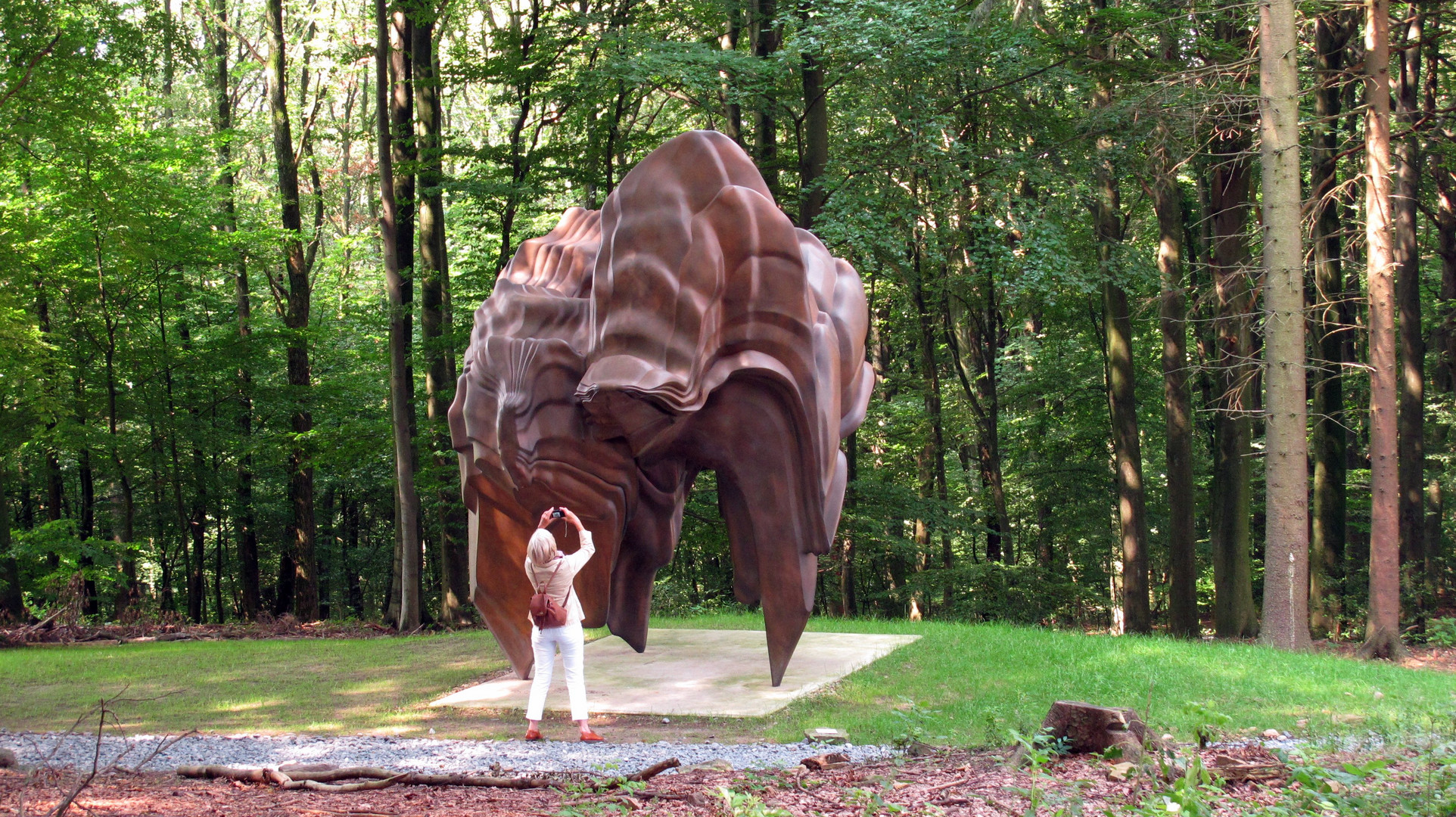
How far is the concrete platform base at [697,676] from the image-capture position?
823 centimetres

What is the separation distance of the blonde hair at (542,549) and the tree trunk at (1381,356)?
999 cm

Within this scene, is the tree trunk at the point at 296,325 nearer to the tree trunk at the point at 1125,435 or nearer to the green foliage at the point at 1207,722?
the tree trunk at the point at 1125,435

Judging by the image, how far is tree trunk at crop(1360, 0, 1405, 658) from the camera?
12359 mm

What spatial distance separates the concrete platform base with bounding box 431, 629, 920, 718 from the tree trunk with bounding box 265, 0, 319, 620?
954 centimetres

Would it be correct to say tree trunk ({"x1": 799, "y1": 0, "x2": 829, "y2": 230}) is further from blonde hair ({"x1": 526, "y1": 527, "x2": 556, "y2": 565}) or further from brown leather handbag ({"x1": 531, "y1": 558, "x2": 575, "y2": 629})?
brown leather handbag ({"x1": 531, "y1": 558, "x2": 575, "y2": 629})

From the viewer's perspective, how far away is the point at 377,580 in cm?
2697

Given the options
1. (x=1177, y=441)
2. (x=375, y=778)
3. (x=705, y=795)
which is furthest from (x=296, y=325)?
(x=705, y=795)

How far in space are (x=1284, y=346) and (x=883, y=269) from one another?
7.02 meters

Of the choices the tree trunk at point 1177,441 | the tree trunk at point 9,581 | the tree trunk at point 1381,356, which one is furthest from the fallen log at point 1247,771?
the tree trunk at point 9,581

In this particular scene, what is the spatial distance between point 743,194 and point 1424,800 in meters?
5.51

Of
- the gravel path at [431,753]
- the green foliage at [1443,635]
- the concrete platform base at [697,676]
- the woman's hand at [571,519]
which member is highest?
the woman's hand at [571,519]

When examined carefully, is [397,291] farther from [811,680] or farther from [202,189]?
[811,680]

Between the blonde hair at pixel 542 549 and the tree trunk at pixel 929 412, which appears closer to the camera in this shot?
the blonde hair at pixel 542 549

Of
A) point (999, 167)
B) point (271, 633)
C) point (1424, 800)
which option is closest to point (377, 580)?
point (271, 633)
